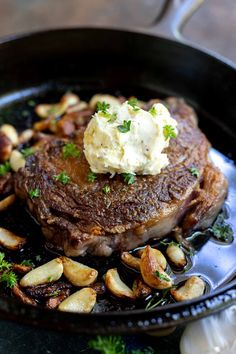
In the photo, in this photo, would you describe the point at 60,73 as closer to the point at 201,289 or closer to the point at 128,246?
the point at 128,246

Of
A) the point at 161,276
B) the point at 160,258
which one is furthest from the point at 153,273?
the point at 160,258

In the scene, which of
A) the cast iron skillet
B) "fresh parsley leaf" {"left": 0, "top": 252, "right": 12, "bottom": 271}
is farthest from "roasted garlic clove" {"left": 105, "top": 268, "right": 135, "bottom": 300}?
the cast iron skillet

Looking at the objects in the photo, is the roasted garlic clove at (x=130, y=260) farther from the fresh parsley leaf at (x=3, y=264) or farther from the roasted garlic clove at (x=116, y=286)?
the fresh parsley leaf at (x=3, y=264)

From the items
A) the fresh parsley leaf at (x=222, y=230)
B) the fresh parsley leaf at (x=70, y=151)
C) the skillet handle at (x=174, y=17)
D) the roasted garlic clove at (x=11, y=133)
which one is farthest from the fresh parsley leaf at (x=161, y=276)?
the skillet handle at (x=174, y=17)

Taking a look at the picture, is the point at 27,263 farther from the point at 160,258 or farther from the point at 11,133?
the point at 11,133

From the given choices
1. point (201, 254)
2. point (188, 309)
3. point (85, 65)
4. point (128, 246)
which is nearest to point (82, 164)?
point (128, 246)

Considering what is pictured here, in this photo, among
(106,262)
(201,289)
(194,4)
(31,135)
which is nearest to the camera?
(201,289)
